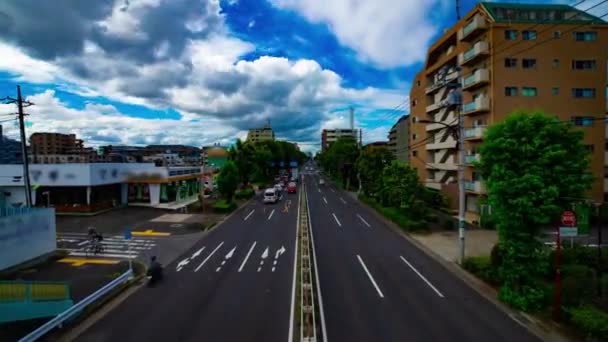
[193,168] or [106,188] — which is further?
[193,168]

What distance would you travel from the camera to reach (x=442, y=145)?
38.7 meters

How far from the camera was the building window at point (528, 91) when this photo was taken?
28.9 metres

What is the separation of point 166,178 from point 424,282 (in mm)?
32279

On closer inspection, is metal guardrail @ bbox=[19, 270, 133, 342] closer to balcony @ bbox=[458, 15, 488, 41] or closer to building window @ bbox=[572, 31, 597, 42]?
balcony @ bbox=[458, 15, 488, 41]

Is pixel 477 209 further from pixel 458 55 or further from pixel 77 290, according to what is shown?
pixel 77 290

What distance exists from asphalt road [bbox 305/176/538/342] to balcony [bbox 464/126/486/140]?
49.2 feet

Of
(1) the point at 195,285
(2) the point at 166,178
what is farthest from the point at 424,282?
(2) the point at 166,178

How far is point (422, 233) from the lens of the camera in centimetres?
2488

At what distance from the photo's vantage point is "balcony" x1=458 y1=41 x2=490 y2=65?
29.6 meters

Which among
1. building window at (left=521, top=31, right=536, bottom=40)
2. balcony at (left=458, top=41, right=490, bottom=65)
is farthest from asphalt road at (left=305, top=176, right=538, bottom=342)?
building window at (left=521, top=31, right=536, bottom=40)

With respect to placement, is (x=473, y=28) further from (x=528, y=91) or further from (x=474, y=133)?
(x=474, y=133)

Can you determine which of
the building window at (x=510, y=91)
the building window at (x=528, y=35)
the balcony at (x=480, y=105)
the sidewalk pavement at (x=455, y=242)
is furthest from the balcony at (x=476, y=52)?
the sidewalk pavement at (x=455, y=242)

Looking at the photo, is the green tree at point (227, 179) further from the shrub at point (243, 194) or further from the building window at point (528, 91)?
the building window at point (528, 91)

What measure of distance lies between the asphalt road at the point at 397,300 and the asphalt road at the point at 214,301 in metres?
2.01
